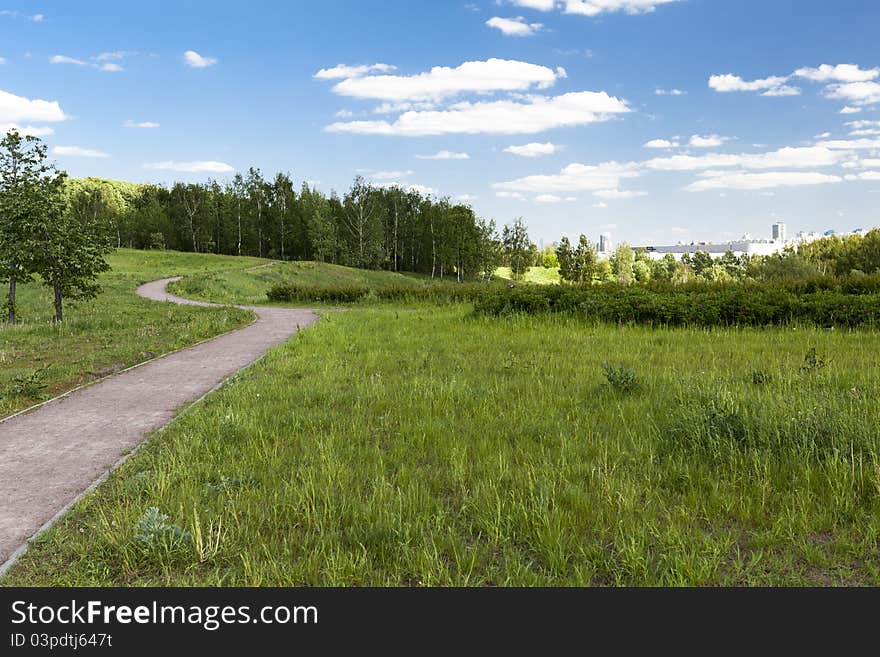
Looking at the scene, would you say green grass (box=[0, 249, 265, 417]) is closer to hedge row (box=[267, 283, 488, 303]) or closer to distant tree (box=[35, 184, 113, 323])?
distant tree (box=[35, 184, 113, 323])

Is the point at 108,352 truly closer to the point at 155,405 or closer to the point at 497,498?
the point at 155,405

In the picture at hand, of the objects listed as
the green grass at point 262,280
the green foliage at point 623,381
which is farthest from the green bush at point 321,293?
the green foliage at point 623,381

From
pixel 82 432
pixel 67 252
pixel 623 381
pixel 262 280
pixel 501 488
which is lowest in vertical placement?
pixel 82 432

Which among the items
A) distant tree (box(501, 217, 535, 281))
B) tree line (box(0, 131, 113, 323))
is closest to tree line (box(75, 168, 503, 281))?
distant tree (box(501, 217, 535, 281))

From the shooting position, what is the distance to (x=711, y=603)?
10.0ft

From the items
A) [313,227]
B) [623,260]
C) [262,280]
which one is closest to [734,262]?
[623,260]

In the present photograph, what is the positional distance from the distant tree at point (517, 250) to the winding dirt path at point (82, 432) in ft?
280

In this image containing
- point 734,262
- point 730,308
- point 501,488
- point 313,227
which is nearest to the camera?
point 501,488

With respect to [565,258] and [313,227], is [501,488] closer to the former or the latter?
[313,227]

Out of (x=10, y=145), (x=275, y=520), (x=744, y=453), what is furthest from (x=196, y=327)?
(x=744, y=453)

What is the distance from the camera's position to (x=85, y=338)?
51.2 feet

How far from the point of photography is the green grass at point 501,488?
3.54m

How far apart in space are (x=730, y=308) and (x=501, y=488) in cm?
1349

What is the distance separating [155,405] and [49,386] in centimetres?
269
